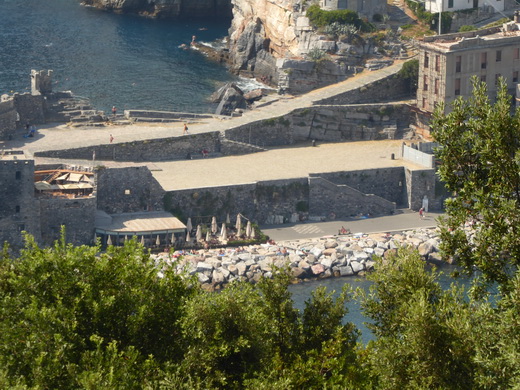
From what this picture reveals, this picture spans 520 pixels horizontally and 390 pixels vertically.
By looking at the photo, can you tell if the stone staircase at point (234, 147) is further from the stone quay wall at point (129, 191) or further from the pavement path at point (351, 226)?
the stone quay wall at point (129, 191)

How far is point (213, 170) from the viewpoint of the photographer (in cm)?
8044

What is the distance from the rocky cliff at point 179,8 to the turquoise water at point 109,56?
229 centimetres

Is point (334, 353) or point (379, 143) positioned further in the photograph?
point (379, 143)

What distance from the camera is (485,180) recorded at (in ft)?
129

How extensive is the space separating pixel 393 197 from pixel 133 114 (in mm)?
19845

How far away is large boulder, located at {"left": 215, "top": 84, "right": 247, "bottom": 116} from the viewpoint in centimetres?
9244

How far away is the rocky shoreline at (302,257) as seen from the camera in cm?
7031

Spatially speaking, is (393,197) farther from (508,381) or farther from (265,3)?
(508,381)

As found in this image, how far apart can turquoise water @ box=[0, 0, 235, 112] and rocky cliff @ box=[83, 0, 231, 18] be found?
2289mm

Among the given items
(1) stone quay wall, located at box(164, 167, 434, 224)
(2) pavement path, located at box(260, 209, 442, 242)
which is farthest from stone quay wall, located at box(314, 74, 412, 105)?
(2) pavement path, located at box(260, 209, 442, 242)

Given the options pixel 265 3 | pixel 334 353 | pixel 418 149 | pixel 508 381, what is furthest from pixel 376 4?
pixel 508 381

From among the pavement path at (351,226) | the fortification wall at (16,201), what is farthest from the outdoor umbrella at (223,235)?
the fortification wall at (16,201)

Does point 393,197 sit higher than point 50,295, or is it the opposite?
point 50,295

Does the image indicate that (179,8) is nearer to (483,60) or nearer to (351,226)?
(483,60)
